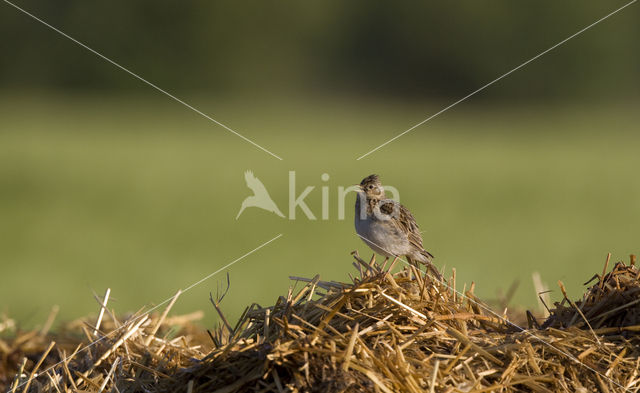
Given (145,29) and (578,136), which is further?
(145,29)

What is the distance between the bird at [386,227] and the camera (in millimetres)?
8508

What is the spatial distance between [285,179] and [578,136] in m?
25.1

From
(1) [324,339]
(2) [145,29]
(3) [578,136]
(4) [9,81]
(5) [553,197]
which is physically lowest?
(1) [324,339]

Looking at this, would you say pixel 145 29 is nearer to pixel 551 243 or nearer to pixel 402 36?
pixel 402 36

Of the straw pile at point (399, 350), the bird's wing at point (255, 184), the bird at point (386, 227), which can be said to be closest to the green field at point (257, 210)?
the bird's wing at point (255, 184)

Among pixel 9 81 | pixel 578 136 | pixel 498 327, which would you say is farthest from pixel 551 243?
pixel 9 81

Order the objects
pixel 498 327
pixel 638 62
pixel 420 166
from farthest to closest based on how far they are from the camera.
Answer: pixel 638 62, pixel 420 166, pixel 498 327

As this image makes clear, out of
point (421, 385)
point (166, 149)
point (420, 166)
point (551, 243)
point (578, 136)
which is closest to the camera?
point (421, 385)

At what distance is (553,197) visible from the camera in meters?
31.4

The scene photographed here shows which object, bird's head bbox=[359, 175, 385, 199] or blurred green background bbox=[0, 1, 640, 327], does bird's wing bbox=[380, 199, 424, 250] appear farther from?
blurred green background bbox=[0, 1, 640, 327]

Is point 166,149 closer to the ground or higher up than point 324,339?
higher up

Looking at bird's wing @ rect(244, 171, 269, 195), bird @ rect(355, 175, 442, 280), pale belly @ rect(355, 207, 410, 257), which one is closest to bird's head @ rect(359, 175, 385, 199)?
bird @ rect(355, 175, 442, 280)

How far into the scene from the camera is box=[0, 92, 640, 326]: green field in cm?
1995

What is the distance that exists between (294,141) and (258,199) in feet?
56.8
